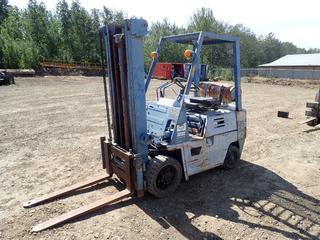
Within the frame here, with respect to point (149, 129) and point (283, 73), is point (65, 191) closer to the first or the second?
point (149, 129)

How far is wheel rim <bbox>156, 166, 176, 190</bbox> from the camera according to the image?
423cm

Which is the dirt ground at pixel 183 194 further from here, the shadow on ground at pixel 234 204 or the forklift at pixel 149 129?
the forklift at pixel 149 129

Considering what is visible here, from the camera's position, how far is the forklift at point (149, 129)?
12.7ft

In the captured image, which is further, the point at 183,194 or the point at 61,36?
the point at 61,36

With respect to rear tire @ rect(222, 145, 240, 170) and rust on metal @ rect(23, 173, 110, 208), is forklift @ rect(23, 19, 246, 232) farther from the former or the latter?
rear tire @ rect(222, 145, 240, 170)

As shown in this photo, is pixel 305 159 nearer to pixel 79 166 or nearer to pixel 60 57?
pixel 79 166

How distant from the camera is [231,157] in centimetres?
541

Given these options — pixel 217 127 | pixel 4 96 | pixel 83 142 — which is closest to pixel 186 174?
pixel 217 127

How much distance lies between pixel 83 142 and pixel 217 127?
3.91 meters

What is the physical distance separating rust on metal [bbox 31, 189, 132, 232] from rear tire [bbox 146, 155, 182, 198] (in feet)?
1.29

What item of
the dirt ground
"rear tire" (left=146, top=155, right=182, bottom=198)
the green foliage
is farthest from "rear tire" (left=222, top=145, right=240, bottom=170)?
the green foliage

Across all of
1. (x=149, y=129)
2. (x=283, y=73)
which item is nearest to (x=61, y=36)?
(x=283, y=73)

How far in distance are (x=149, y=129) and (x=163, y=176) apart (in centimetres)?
88

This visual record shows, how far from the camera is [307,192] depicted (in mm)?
4609
